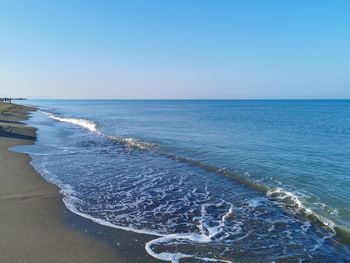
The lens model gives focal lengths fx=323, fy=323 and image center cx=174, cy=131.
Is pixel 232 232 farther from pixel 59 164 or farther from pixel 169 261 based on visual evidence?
pixel 59 164

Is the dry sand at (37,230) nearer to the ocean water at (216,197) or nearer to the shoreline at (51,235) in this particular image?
the shoreline at (51,235)

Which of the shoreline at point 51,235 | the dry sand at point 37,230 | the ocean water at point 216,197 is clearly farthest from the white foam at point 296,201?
the dry sand at point 37,230

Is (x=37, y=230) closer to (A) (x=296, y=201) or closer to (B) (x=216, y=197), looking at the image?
(B) (x=216, y=197)

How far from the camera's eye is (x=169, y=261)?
766cm

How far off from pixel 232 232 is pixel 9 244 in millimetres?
6102

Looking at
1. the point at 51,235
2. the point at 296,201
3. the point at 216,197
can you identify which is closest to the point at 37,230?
the point at 51,235

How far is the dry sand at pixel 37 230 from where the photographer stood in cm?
761

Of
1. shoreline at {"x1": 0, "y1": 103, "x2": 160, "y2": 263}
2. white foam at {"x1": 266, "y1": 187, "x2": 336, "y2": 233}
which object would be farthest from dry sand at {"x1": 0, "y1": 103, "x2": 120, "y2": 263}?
white foam at {"x1": 266, "y1": 187, "x2": 336, "y2": 233}

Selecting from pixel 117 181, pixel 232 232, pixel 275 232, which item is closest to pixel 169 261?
pixel 232 232

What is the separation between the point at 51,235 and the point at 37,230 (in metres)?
0.58

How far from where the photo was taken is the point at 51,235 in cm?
879

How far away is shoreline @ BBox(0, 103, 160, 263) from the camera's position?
7652 millimetres

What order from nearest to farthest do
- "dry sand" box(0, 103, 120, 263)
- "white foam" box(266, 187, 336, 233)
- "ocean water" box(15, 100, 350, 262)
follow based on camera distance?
"dry sand" box(0, 103, 120, 263), "ocean water" box(15, 100, 350, 262), "white foam" box(266, 187, 336, 233)

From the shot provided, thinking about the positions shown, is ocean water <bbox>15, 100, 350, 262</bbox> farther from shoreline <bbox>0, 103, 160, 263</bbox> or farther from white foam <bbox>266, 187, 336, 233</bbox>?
shoreline <bbox>0, 103, 160, 263</bbox>
